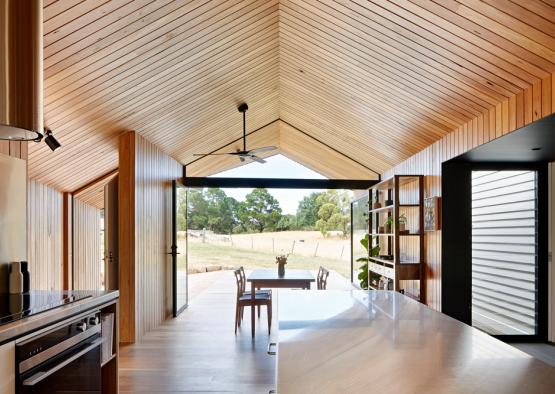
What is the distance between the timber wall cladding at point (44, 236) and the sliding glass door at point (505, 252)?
540cm

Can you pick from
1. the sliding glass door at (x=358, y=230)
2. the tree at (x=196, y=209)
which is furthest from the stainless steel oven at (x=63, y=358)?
the sliding glass door at (x=358, y=230)

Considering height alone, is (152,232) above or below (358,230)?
above

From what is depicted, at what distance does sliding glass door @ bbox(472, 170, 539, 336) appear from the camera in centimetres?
486

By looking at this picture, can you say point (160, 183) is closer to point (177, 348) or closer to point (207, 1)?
point (177, 348)

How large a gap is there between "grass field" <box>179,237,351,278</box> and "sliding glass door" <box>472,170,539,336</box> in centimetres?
538

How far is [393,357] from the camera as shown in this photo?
1.29 metres

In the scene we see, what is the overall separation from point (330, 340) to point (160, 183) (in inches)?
196

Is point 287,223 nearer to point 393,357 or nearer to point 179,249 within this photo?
point 179,249

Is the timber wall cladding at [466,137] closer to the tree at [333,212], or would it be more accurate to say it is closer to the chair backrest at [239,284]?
the chair backrest at [239,284]

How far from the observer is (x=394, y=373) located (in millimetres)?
1153

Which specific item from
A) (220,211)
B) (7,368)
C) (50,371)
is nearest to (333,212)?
(220,211)

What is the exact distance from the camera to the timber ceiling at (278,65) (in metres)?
2.74

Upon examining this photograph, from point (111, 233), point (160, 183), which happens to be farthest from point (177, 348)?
point (160, 183)

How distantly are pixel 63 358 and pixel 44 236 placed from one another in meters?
4.05
